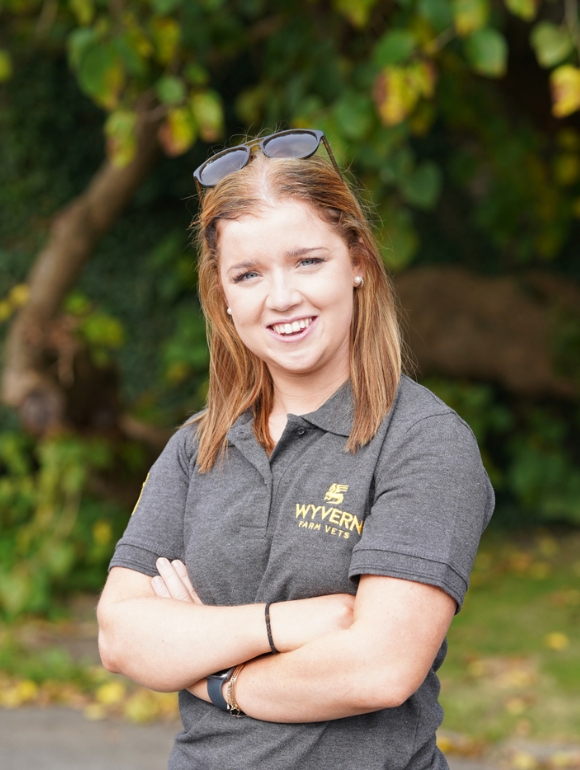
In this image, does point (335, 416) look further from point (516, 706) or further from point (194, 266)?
point (194, 266)

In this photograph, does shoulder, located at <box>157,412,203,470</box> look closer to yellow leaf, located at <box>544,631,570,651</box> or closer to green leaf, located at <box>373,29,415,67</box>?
green leaf, located at <box>373,29,415,67</box>

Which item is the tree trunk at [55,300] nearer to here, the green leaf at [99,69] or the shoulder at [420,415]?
the green leaf at [99,69]

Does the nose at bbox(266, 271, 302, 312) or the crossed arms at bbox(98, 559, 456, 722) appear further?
the nose at bbox(266, 271, 302, 312)

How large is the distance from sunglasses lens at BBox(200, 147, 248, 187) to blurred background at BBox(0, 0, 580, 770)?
91 cm

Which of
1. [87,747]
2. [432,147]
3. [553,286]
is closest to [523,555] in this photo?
[553,286]

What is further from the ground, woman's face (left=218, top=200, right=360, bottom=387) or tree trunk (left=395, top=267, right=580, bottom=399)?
woman's face (left=218, top=200, right=360, bottom=387)

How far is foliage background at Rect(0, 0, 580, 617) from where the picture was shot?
135 inches

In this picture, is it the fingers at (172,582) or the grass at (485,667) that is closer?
the fingers at (172,582)

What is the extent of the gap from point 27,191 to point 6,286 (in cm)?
64

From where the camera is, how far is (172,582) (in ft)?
5.32

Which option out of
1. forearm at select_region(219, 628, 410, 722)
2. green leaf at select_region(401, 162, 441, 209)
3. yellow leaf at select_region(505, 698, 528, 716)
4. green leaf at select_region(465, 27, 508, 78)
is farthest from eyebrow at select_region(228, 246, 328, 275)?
yellow leaf at select_region(505, 698, 528, 716)

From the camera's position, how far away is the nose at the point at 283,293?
154cm

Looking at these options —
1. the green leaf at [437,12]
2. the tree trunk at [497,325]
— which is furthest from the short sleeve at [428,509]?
the tree trunk at [497,325]

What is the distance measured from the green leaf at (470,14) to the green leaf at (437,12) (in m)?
0.06
